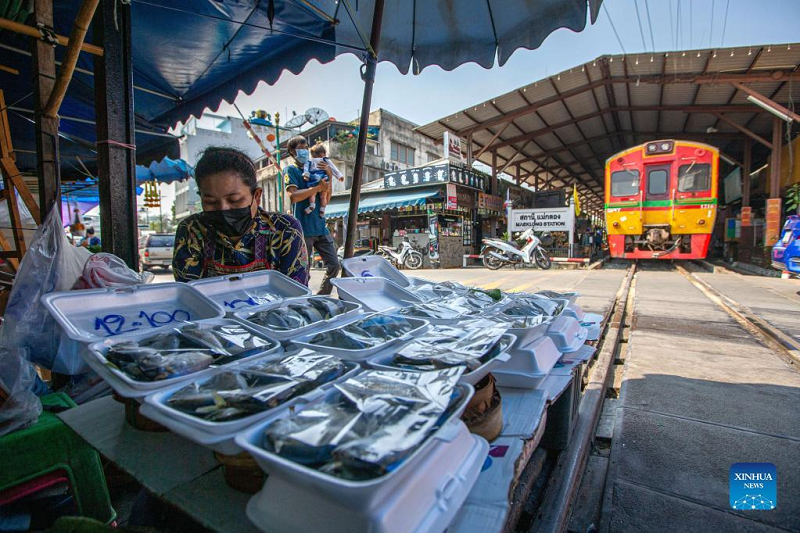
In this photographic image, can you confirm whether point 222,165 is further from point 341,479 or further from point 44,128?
point 341,479

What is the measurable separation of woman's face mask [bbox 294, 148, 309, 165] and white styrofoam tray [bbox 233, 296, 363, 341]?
2.66 metres

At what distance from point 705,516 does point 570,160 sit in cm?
2186

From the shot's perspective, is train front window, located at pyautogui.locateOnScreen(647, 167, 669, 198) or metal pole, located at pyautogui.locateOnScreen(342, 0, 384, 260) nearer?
metal pole, located at pyautogui.locateOnScreen(342, 0, 384, 260)

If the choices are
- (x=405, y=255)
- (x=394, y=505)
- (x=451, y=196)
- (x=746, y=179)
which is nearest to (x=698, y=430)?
(x=394, y=505)

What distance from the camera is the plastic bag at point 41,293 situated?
1400 mm

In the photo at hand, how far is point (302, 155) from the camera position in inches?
150

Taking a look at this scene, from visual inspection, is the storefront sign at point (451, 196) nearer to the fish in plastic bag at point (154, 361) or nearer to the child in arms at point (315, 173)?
the child in arms at point (315, 173)

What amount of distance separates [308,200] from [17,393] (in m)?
2.78

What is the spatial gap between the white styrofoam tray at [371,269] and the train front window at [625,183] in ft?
34.6

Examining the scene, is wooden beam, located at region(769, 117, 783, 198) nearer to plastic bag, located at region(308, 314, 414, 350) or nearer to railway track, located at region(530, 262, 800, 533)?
railway track, located at region(530, 262, 800, 533)

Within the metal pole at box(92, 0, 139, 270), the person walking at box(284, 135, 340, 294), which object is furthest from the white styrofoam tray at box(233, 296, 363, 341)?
the person walking at box(284, 135, 340, 294)

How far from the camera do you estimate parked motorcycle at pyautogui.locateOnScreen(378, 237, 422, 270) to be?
1362 cm

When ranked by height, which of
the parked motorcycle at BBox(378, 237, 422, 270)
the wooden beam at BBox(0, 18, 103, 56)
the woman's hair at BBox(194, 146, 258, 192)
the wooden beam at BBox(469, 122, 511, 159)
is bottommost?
the parked motorcycle at BBox(378, 237, 422, 270)

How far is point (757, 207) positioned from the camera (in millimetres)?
14773
